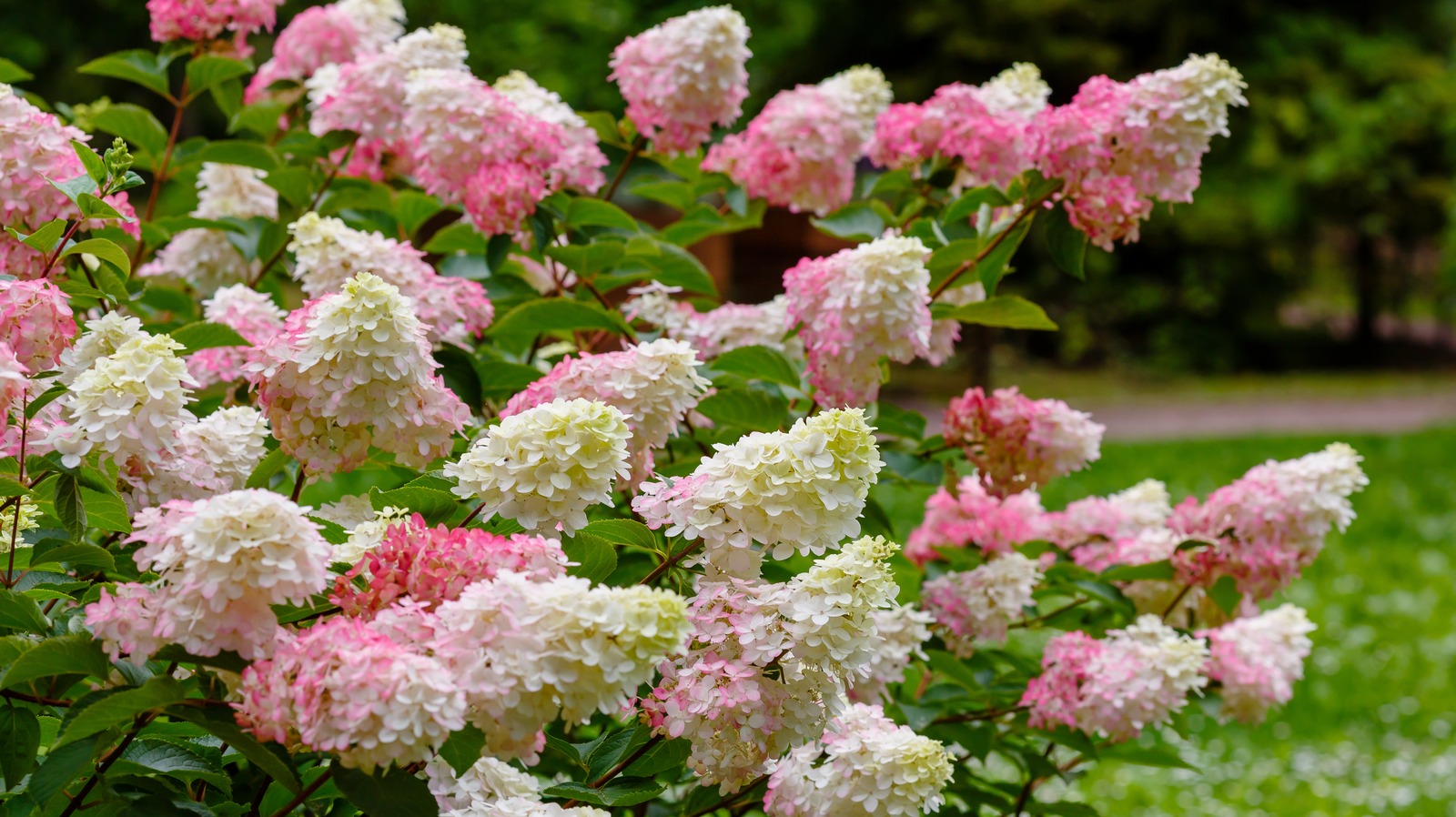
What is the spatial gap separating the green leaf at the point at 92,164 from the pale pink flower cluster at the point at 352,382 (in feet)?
0.91

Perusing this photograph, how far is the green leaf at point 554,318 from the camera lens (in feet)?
6.21

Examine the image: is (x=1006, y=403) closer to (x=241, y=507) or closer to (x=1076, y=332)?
(x=241, y=507)

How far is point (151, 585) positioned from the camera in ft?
3.94

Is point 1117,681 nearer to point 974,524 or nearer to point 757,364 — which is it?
point 974,524

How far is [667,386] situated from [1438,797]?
4291 millimetres

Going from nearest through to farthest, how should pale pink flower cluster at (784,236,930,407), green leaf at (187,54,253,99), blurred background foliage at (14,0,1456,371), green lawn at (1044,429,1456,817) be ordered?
1. pale pink flower cluster at (784,236,930,407)
2. green leaf at (187,54,253,99)
3. green lawn at (1044,429,1456,817)
4. blurred background foliage at (14,0,1456,371)

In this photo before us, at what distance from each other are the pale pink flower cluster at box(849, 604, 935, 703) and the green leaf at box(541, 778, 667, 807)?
37 centimetres

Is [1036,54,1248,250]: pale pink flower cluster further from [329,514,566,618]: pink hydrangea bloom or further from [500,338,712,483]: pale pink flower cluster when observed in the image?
[329,514,566,618]: pink hydrangea bloom

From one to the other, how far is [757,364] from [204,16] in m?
1.14

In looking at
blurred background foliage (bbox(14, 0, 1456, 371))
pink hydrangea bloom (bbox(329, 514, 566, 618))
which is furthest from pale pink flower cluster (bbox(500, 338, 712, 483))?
blurred background foliage (bbox(14, 0, 1456, 371))

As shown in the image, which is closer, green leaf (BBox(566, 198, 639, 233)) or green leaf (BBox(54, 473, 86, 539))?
green leaf (BBox(54, 473, 86, 539))

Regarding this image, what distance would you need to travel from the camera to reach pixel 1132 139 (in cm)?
187

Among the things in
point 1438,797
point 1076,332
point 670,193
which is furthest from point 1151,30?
point 670,193

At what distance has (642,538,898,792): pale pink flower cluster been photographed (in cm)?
128
